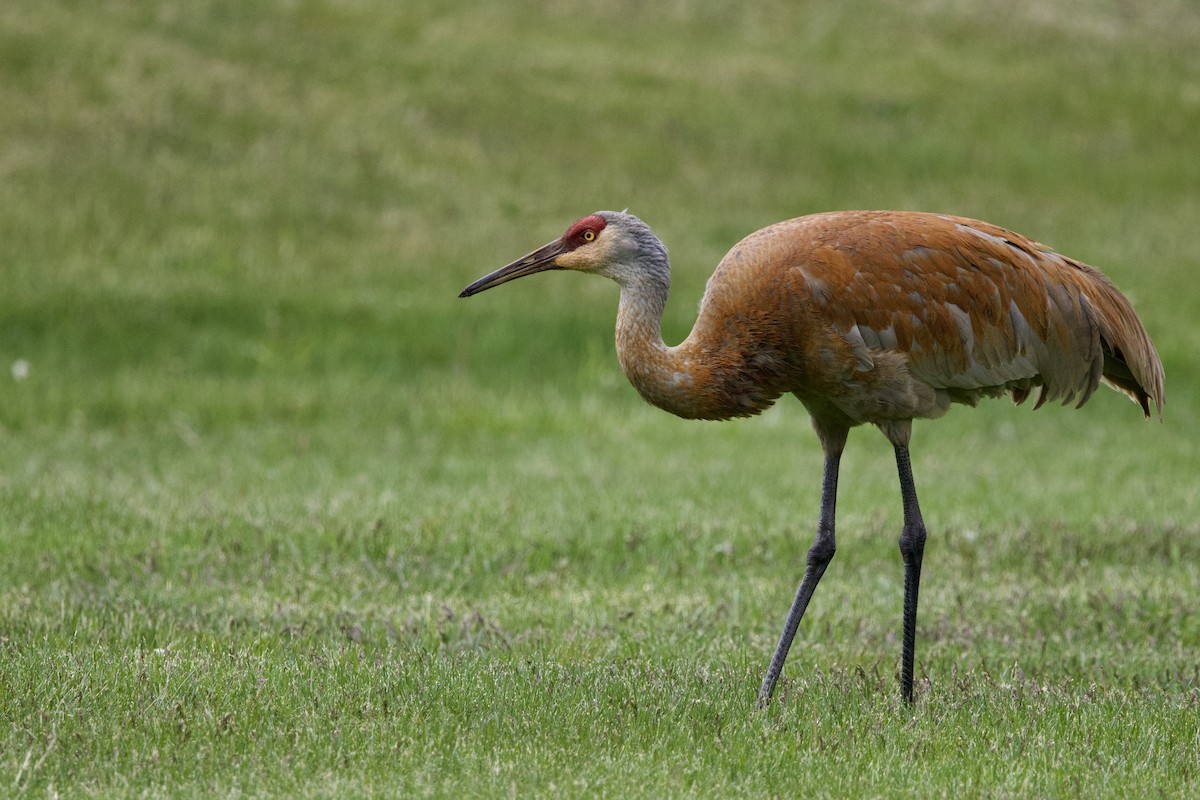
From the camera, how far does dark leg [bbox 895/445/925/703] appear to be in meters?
5.64

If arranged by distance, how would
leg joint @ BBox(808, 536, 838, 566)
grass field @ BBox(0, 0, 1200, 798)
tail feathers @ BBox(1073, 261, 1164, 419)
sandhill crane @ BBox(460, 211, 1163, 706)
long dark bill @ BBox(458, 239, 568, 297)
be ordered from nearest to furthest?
grass field @ BBox(0, 0, 1200, 798) < sandhill crane @ BBox(460, 211, 1163, 706) < long dark bill @ BBox(458, 239, 568, 297) < leg joint @ BBox(808, 536, 838, 566) < tail feathers @ BBox(1073, 261, 1164, 419)

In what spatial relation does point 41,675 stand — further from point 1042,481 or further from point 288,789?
point 1042,481

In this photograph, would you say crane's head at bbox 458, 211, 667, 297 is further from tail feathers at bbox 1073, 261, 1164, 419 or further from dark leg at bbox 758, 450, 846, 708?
tail feathers at bbox 1073, 261, 1164, 419

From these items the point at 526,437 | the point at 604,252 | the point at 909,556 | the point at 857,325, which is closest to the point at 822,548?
the point at 909,556

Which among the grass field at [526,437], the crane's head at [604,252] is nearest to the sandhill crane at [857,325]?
the crane's head at [604,252]

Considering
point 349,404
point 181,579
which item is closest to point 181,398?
point 349,404

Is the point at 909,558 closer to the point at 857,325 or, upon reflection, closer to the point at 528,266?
the point at 857,325

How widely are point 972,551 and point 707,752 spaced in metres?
4.17

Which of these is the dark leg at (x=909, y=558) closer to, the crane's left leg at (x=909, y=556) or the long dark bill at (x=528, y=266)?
the crane's left leg at (x=909, y=556)

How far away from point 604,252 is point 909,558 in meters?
1.82

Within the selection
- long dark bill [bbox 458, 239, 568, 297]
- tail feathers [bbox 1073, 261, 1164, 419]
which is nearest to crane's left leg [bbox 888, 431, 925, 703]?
tail feathers [bbox 1073, 261, 1164, 419]

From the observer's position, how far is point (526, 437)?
1207 cm

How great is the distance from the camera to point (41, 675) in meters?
4.91

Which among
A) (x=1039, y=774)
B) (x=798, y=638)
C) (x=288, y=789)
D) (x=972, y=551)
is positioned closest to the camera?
(x=288, y=789)
